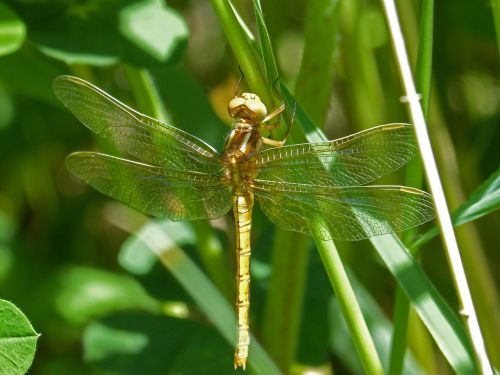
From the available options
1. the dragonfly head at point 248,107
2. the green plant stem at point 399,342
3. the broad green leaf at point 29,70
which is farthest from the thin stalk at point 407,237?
the broad green leaf at point 29,70

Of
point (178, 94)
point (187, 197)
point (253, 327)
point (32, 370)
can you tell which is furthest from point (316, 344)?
point (32, 370)

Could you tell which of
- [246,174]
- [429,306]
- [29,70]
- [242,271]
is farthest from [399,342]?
[29,70]

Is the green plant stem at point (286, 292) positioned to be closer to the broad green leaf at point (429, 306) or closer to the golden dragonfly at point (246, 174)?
the golden dragonfly at point (246, 174)

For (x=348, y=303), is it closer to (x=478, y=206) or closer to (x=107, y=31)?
(x=478, y=206)

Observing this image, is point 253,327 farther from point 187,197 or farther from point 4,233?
point 4,233

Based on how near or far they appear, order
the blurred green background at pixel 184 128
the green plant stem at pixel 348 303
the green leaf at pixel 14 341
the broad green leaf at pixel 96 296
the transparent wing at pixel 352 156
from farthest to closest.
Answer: the broad green leaf at pixel 96 296 < the blurred green background at pixel 184 128 < the transparent wing at pixel 352 156 < the green plant stem at pixel 348 303 < the green leaf at pixel 14 341

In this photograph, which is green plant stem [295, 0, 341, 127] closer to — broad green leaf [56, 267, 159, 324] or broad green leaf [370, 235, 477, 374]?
broad green leaf [370, 235, 477, 374]

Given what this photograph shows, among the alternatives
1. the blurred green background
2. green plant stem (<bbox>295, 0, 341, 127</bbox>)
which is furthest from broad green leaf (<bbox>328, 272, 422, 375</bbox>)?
green plant stem (<bbox>295, 0, 341, 127</bbox>)
